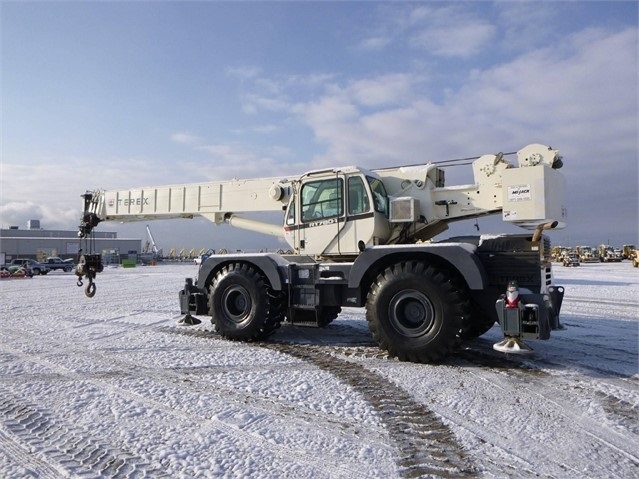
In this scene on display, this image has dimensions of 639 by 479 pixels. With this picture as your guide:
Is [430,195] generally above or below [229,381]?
above

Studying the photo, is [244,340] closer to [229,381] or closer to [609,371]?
[229,381]

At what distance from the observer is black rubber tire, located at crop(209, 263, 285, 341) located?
7.89m

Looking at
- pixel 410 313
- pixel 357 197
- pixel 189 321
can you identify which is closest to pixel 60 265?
pixel 189 321

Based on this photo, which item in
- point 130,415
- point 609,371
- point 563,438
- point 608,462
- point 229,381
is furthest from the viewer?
point 609,371

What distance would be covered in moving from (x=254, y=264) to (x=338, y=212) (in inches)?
67.2

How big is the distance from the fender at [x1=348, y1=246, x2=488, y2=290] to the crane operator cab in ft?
1.50

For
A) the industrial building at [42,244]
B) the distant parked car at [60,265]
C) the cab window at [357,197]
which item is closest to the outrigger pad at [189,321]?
the cab window at [357,197]

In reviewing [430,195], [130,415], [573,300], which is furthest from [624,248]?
[130,415]

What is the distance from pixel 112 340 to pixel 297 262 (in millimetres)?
3490

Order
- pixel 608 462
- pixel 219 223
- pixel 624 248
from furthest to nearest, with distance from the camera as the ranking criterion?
pixel 624 248
pixel 219 223
pixel 608 462

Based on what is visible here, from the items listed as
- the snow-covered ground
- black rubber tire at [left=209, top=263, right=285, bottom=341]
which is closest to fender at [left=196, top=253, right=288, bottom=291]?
black rubber tire at [left=209, top=263, right=285, bottom=341]

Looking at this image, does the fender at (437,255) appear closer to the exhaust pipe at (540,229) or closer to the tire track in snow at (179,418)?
the exhaust pipe at (540,229)

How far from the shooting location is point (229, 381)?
18.7 feet

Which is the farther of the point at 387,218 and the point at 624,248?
the point at 624,248
